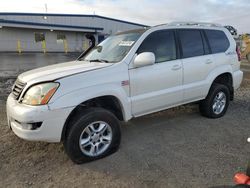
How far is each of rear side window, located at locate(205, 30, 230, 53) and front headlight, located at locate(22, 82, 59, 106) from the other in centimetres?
343

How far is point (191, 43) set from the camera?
4.90m

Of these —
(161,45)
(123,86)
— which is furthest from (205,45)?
(123,86)

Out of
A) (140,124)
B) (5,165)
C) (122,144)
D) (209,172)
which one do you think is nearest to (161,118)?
(140,124)

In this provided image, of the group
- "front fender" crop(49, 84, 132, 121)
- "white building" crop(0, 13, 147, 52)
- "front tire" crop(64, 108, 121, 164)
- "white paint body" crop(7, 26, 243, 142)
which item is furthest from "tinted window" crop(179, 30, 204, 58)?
"white building" crop(0, 13, 147, 52)

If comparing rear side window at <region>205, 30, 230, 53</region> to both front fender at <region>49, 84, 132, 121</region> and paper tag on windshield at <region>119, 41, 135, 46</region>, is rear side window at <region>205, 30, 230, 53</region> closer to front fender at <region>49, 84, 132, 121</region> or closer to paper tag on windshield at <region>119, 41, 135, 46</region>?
paper tag on windshield at <region>119, 41, 135, 46</region>

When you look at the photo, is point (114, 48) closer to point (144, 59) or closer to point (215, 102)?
point (144, 59)

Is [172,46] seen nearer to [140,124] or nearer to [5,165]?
[140,124]

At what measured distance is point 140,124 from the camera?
5.16 meters

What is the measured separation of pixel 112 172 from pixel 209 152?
61.7 inches

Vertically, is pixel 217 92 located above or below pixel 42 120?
below

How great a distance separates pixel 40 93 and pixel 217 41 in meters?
3.86

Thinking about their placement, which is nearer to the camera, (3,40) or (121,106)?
(121,106)

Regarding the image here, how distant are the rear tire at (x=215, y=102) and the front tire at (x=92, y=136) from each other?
Answer: 7.81ft

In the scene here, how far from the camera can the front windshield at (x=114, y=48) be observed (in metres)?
4.13
